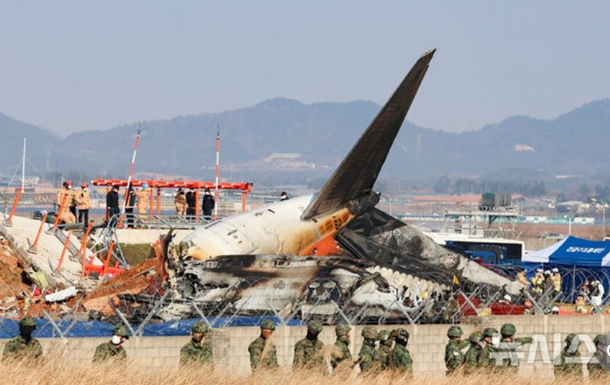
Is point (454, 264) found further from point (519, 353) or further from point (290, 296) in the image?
point (519, 353)

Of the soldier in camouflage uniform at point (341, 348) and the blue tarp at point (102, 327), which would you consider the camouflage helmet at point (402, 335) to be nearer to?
the soldier in camouflage uniform at point (341, 348)

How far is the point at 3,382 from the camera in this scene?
18.8m

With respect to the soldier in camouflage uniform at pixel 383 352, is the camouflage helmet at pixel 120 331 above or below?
above

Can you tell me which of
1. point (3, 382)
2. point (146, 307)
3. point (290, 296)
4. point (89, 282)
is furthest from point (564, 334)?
point (89, 282)

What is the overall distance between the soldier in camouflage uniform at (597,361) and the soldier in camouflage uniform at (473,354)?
2466mm

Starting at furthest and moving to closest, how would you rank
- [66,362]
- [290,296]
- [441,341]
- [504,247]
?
[504,247]
[290,296]
[441,341]
[66,362]

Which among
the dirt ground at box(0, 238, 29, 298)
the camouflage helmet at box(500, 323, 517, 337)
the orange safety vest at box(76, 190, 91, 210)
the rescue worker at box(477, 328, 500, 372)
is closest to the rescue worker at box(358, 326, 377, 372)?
the rescue worker at box(477, 328, 500, 372)

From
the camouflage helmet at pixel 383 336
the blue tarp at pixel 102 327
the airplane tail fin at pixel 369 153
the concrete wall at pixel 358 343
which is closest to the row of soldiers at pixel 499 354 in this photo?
the concrete wall at pixel 358 343

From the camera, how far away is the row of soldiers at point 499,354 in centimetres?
2359

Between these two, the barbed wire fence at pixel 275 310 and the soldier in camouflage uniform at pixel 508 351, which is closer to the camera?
the soldier in camouflage uniform at pixel 508 351

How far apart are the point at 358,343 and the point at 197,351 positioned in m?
3.98

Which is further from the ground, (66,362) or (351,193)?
(351,193)

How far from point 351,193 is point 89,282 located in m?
7.64

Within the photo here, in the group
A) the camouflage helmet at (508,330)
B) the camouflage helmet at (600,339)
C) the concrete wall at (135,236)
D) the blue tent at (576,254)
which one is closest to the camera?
the camouflage helmet at (508,330)
